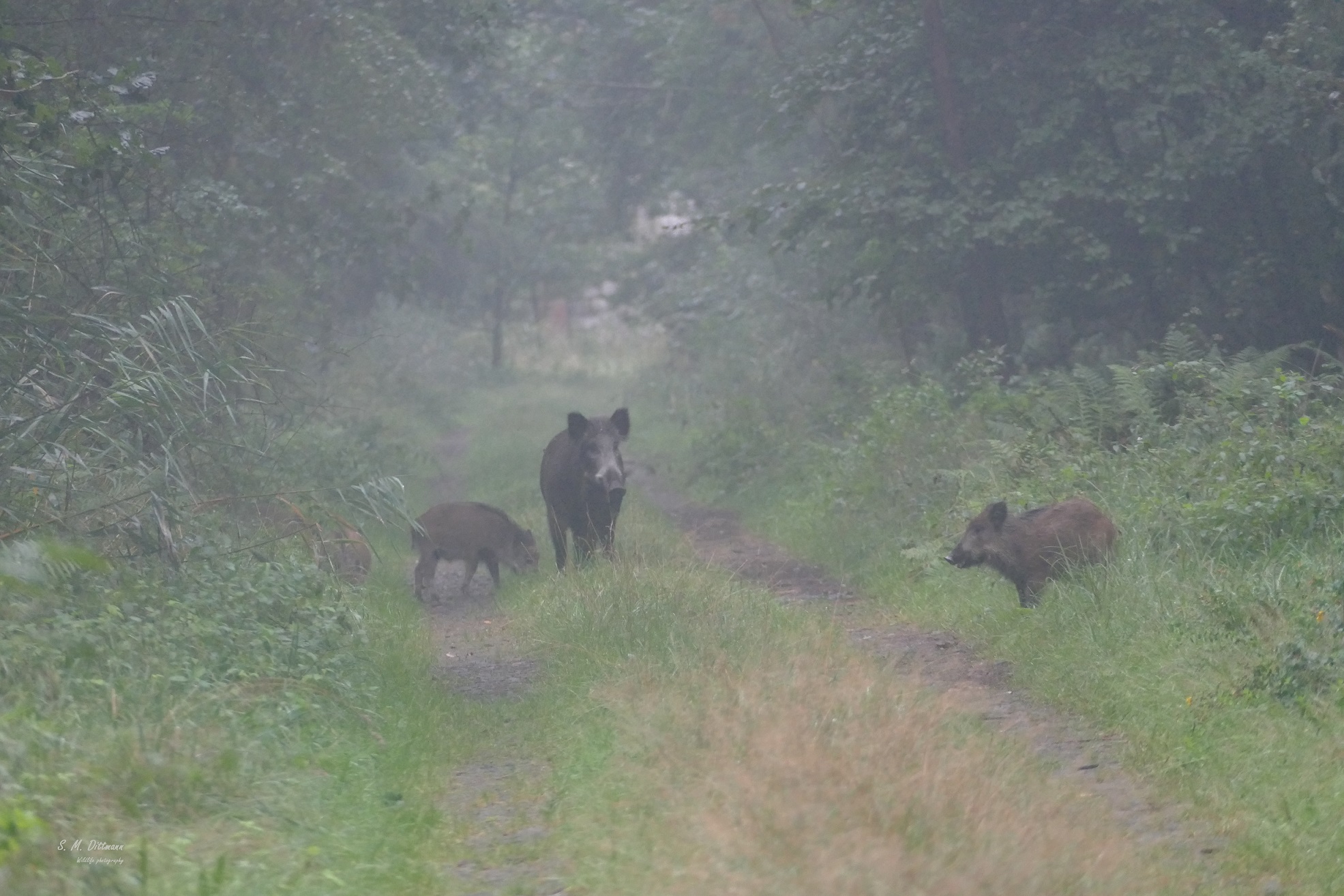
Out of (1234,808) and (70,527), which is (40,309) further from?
(1234,808)

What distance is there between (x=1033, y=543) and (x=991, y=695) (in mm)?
1680

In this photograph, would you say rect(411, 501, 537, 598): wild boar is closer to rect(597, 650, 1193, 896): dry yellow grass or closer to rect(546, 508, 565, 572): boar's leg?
rect(546, 508, 565, 572): boar's leg

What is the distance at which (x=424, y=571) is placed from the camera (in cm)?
1201

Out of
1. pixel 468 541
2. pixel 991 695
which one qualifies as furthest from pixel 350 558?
pixel 991 695

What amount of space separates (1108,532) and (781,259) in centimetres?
1626

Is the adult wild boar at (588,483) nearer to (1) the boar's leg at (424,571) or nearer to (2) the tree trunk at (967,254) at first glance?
(1) the boar's leg at (424,571)

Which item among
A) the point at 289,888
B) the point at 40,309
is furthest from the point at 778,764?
the point at 40,309

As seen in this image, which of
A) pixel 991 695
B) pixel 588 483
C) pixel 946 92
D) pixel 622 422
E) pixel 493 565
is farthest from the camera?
pixel 946 92

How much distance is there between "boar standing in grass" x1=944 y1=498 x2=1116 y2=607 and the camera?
29.2 ft

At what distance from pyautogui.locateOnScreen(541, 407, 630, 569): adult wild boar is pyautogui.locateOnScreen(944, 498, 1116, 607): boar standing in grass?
312 centimetres

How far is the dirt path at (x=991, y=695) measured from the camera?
5746mm

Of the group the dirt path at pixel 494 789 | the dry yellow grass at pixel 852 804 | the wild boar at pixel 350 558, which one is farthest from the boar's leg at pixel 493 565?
the dry yellow grass at pixel 852 804

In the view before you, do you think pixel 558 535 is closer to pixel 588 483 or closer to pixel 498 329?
pixel 588 483

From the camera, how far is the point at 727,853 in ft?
14.4
